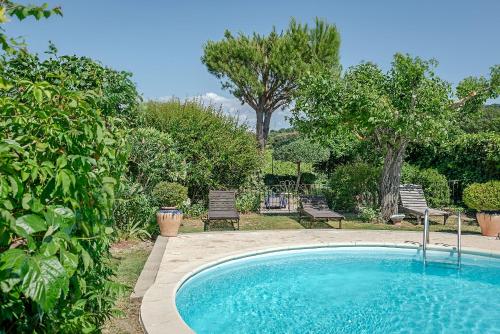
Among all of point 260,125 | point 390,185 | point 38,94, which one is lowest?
point 390,185

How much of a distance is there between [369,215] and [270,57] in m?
17.5

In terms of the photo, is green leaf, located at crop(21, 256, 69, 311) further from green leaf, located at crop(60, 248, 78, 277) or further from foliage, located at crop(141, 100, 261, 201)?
foliage, located at crop(141, 100, 261, 201)

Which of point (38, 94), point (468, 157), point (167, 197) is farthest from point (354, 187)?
point (38, 94)

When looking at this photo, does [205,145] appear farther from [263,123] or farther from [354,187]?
[263,123]

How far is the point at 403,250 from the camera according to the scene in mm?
10398

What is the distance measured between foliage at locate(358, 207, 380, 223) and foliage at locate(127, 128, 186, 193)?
6.25 metres

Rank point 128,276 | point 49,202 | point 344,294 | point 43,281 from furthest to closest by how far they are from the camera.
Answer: point 344,294, point 128,276, point 49,202, point 43,281

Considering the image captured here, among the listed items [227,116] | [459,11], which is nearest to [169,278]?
[227,116]

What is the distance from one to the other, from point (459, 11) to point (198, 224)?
35.9 ft

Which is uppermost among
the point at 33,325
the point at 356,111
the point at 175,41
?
the point at 175,41

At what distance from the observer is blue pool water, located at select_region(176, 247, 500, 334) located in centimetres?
625

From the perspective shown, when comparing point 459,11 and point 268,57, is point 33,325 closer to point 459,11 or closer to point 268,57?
point 459,11

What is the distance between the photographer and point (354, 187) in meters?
15.6

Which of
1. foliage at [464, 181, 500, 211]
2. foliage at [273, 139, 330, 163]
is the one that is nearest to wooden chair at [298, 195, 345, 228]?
foliage at [464, 181, 500, 211]
